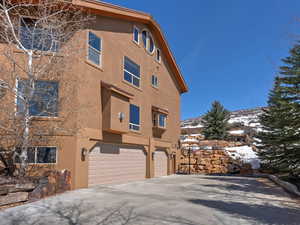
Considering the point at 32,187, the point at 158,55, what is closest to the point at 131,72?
the point at 158,55

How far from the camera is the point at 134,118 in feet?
51.3

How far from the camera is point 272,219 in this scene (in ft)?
20.7

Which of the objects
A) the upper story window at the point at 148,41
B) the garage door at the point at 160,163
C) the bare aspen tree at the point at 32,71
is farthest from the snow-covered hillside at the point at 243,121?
the bare aspen tree at the point at 32,71

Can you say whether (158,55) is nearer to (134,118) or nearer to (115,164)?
(134,118)

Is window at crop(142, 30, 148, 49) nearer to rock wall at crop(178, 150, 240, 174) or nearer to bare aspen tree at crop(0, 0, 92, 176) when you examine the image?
bare aspen tree at crop(0, 0, 92, 176)

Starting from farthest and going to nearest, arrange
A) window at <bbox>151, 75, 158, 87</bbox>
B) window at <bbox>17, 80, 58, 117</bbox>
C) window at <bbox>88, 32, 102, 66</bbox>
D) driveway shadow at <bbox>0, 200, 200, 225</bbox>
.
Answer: window at <bbox>151, 75, 158, 87</bbox>, window at <bbox>88, 32, 102, 66</bbox>, window at <bbox>17, 80, 58, 117</bbox>, driveway shadow at <bbox>0, 200, 200, 225</bbox>

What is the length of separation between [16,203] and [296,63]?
14158mm

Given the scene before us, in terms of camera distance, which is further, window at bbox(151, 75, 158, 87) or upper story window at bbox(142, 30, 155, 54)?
window at bbox(151, 75, 158, 87)

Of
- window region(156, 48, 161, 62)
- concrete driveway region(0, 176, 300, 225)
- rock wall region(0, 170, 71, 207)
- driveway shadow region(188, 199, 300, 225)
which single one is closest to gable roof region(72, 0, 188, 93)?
window region(156, 48, 161, 62)

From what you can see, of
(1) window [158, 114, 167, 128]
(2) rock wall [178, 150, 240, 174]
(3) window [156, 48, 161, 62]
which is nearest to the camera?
(1) window [158, 114, 167, 128]

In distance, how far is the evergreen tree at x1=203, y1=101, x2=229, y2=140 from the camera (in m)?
36.1

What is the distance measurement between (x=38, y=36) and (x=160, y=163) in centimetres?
1292

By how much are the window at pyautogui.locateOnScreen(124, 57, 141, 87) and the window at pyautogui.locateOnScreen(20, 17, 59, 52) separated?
5.07 metres

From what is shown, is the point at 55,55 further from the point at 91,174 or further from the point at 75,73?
the point at 91,174
